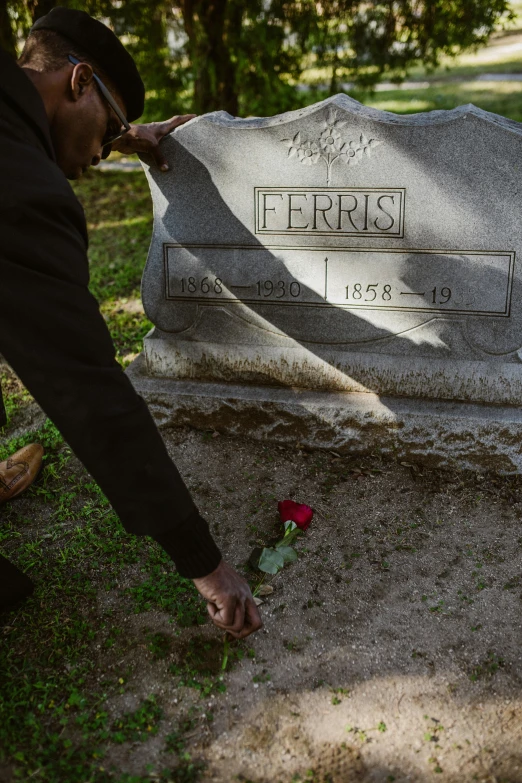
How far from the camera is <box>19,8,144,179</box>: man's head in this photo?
1929mm

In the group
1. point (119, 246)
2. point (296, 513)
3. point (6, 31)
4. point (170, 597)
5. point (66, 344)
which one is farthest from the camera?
point (6, 31)

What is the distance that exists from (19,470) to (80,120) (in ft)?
5.83

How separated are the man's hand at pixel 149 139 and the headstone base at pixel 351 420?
115 cm

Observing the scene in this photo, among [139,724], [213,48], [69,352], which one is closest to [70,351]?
[69,352]

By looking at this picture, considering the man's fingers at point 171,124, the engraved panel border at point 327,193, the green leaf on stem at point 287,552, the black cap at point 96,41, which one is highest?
the black cap at point 96,41

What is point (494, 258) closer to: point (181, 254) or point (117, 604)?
point (181, 254)

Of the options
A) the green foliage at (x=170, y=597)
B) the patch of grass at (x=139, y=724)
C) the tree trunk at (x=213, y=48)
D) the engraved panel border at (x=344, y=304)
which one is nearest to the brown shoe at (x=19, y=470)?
the green foliage at (x=170, y=597)

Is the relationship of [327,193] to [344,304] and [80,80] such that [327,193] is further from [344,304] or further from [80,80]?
[80,80]

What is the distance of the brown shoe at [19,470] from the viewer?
10.2 feet

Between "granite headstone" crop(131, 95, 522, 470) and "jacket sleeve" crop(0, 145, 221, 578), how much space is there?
1674 millimetres

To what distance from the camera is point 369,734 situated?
2018mm

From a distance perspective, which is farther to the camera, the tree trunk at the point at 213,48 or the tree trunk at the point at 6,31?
the tree trunk at the point at 6,31

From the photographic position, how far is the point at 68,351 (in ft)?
5.16

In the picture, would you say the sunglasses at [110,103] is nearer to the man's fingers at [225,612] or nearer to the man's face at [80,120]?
the man's face at [80,120]
